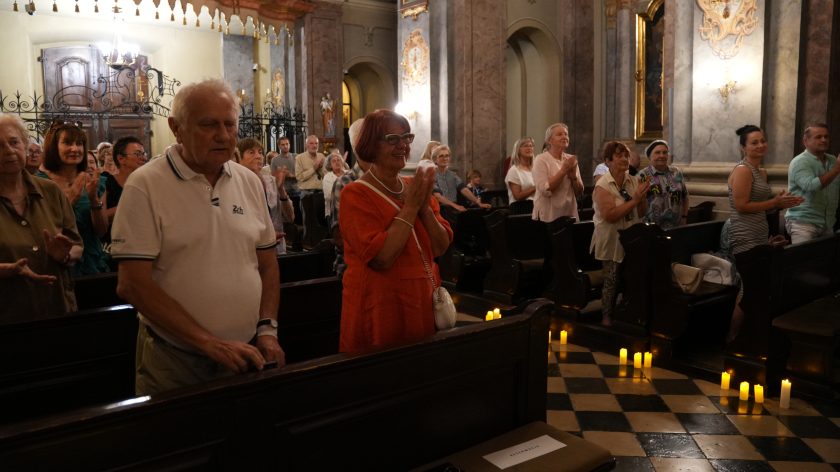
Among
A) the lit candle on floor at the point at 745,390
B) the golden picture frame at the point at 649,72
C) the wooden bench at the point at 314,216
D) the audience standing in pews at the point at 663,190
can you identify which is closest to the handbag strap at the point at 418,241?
the lit candle on floor at the point at 745,390

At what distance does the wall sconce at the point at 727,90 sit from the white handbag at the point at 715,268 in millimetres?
2851

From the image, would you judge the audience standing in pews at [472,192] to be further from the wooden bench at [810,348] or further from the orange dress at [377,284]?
the orange dress at [377,284]

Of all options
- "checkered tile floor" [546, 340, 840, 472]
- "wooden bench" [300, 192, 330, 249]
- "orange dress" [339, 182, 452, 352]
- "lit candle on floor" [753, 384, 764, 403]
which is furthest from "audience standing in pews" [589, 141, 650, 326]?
"wooden bench" [300, 192, 330, 249]

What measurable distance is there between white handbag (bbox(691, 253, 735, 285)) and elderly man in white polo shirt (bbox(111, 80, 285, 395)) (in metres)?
3.96

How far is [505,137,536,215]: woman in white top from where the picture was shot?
23.2 ft

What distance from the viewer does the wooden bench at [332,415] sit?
56.9 inches

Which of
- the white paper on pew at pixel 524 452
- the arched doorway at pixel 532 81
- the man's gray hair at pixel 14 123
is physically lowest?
the white paper on pew at pixel 524 452

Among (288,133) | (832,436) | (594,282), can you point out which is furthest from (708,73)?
(288,133)

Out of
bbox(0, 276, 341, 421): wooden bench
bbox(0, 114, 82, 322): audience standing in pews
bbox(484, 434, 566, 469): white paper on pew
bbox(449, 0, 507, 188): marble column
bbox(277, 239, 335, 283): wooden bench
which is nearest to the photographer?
bbox(484, 434, 566, 469): white paper on pew

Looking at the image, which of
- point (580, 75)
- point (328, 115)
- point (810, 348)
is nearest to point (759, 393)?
point (810, 348)

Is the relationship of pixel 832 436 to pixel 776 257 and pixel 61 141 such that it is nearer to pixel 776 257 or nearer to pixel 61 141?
pixel 776 257

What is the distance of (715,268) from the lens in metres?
4.94

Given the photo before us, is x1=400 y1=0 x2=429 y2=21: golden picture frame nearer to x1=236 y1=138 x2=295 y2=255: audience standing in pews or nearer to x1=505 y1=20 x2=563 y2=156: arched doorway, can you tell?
x1=505 y1=20 x2=563 y2=156: arched doorway

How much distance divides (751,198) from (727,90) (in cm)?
295
